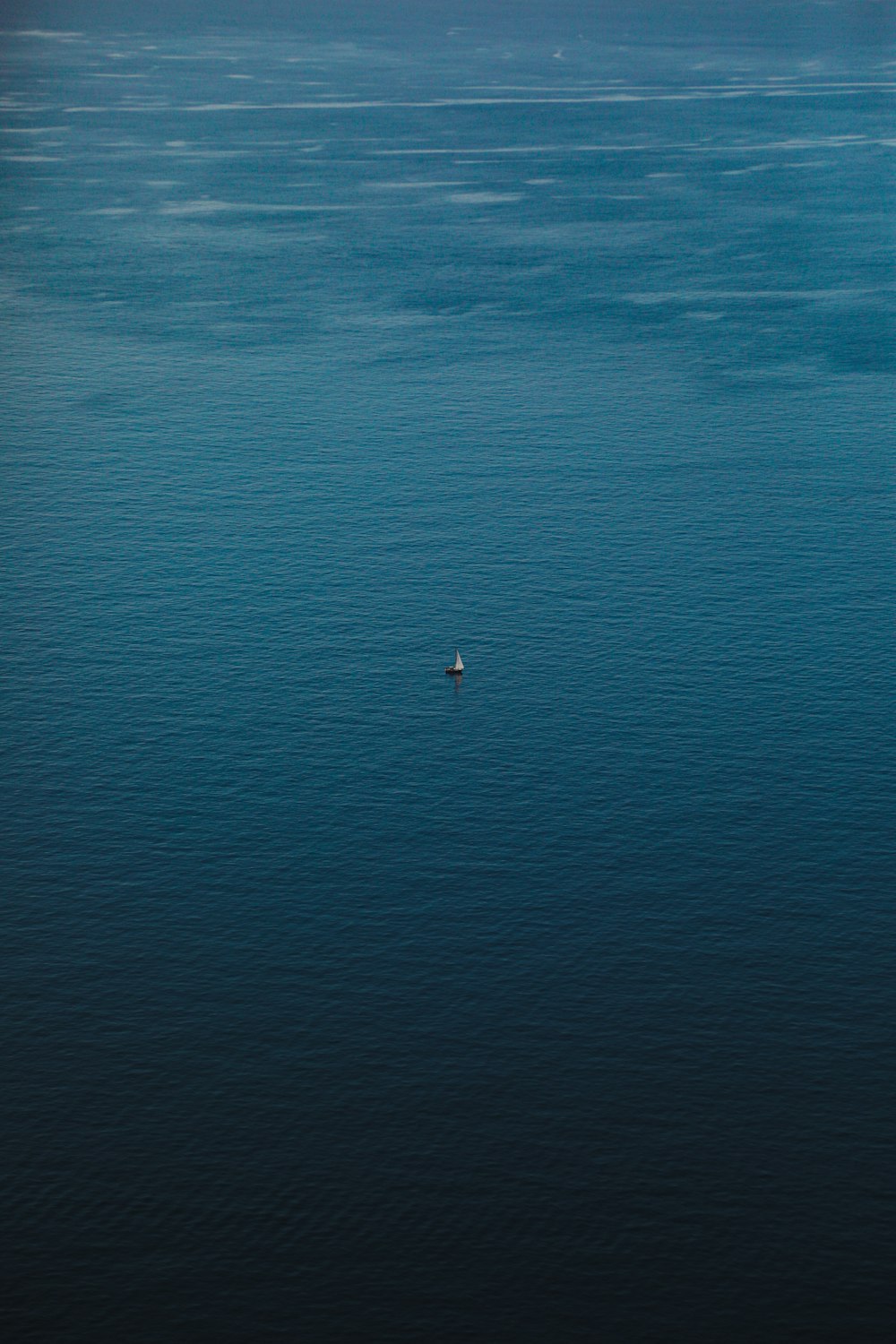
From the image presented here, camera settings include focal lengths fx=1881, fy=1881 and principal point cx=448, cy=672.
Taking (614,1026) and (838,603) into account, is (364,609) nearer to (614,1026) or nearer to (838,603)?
(838,603)

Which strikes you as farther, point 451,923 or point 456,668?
point 456,668

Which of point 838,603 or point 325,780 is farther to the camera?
point 838,603

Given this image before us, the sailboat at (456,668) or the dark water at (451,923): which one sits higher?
the sailboat at (456,668)

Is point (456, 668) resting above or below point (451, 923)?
above

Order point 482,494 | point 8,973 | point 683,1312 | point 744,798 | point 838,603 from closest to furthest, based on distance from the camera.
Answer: point 683,1312 < point 8,973 < point 744,798 < point 838,603 < point 482,494

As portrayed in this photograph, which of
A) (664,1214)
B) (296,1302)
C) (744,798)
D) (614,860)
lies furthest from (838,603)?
(296,1302)

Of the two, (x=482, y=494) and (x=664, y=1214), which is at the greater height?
(x=482, y=494)

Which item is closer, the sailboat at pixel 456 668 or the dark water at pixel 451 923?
the dark water at pixel 451 923

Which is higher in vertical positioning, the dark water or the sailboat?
the sailboat

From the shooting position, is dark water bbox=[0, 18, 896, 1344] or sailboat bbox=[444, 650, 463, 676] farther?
sailboat bbox=[444, 650, 463, 676]

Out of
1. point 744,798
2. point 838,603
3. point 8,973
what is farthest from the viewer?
point 838,603
